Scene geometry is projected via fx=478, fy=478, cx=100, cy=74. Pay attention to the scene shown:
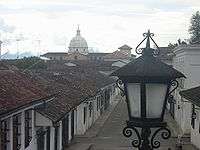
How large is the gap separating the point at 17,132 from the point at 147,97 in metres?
8.38

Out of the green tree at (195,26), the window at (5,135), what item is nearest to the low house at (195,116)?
the window at (5,135)

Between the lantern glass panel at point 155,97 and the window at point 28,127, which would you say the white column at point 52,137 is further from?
the lantern glass panel at point 155,97

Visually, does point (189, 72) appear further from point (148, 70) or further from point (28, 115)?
point (148, 70)

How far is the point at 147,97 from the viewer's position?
17.5ft

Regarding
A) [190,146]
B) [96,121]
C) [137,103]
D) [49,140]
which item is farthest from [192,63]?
[137,103]

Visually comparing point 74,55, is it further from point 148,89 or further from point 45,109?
point 148,89

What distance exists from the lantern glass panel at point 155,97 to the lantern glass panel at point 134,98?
0.10 metres

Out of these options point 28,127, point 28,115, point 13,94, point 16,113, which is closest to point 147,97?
point 16,113

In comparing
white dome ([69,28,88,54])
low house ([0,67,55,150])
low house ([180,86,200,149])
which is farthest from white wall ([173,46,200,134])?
white dome ([69,28,88,54])

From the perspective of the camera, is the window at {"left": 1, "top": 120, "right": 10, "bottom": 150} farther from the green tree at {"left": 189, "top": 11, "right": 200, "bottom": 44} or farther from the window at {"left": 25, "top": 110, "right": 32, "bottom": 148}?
the green tree at {"left": 189, "top": 11, "right": 200, "bottom": 44}

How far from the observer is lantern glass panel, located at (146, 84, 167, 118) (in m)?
5.33

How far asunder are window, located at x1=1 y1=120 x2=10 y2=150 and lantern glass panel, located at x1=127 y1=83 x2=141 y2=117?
640 cm

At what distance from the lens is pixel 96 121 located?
39.1 meters

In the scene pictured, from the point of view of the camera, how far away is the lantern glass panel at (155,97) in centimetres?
533
